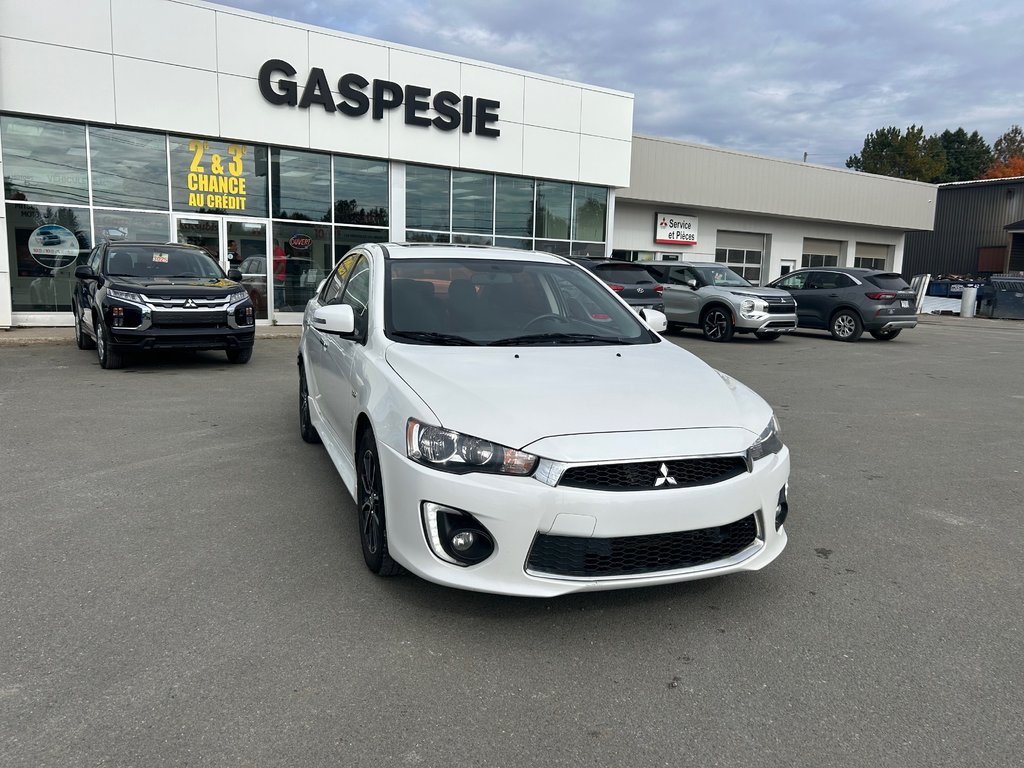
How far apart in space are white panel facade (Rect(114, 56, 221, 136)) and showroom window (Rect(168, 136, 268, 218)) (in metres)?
0.41

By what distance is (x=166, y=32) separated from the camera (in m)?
15.1

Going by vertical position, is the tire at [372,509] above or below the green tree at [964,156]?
below

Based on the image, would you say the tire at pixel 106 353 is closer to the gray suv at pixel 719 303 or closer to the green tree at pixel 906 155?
the gray suv at pixel 719 303

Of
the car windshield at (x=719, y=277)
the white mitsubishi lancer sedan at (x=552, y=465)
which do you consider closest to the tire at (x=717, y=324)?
the car windshield at (x=719, y=277)

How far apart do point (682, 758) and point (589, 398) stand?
147 cm

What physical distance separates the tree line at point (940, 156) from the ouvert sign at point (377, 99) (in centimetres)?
6713

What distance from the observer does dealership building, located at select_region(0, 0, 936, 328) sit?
1458 cm

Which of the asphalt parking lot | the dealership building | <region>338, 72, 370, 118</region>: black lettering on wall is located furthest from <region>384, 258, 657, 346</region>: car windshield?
<region>338, 72, 370, 118</region>: black lettering on wall

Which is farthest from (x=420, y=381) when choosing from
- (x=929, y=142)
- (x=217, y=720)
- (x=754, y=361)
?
(x=929, y=142)

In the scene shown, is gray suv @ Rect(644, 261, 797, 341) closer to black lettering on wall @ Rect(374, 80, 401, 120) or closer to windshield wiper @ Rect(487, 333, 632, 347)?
black lettering on wall @ Rect(374, 80, 401, 120)

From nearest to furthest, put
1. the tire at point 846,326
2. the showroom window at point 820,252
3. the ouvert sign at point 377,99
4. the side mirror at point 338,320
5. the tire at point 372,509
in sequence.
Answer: the tire at point 372,509
the side mirror at point 338,320
the ouvert sign at point 377,99
the tire at point 846,326
the showroom window at point 820,252

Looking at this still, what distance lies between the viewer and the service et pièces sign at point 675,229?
27.8 meters

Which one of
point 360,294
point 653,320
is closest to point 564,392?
point 653,320

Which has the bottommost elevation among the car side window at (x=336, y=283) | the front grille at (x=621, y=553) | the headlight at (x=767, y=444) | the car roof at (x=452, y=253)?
the front grille at (x=621, y=553)
